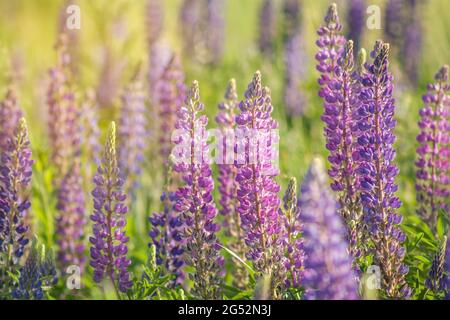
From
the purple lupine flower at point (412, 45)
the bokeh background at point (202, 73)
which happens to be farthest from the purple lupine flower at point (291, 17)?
the purple lupine flower at point (412, 45)

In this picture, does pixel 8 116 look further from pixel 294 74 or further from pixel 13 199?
pixel 294 74

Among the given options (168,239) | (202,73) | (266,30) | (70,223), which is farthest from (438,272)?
(202,73)

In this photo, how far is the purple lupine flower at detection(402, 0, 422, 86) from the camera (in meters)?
6.18

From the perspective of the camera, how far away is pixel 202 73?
7.37 meters

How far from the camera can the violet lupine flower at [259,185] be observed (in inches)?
107

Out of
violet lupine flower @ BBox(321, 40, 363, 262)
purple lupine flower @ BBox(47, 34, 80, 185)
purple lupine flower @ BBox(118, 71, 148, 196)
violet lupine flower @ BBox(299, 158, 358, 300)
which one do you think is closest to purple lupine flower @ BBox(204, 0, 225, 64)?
purple lupine flower @ BBox(118, 71, 148, 196)

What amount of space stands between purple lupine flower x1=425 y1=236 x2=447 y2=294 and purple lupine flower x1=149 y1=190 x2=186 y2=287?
1.04 meters

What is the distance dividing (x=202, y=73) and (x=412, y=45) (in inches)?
83.8

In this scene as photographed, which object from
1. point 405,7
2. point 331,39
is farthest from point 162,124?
point 405,7

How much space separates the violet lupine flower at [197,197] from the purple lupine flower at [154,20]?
4127 millimetres

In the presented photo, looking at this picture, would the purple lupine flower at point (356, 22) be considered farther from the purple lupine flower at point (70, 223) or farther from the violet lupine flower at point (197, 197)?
the violet lupine flower at point (197, 197)

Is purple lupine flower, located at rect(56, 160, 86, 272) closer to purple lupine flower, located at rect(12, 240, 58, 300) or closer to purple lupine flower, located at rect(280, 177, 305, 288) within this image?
purple lupine flower, located at rect(12, 240, 58, 300)

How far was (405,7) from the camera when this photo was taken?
6.12 metres

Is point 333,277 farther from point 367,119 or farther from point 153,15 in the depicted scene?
point 153,15
